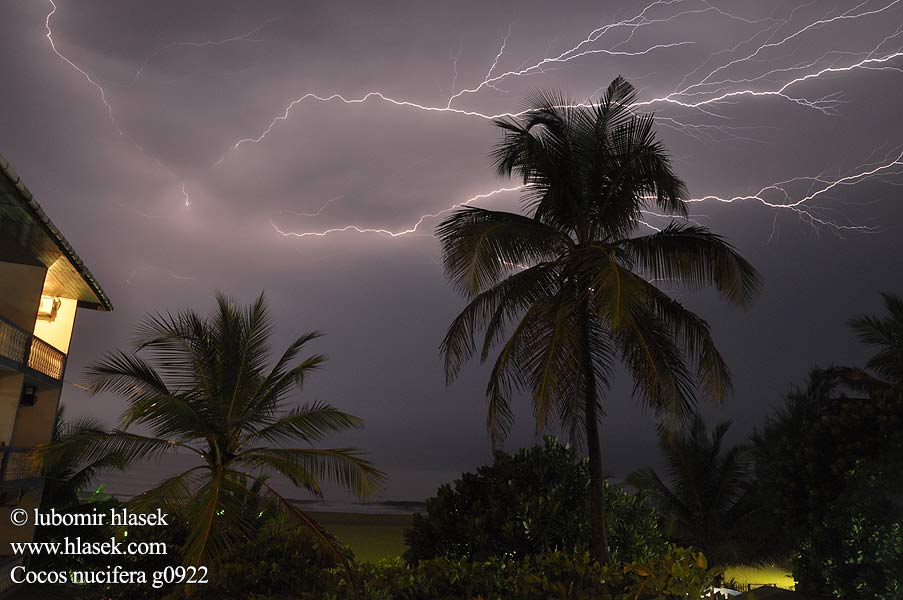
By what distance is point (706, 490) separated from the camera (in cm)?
2500

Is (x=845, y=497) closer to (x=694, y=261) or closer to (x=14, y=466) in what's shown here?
(x=694, y=261)

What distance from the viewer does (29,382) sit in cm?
1563

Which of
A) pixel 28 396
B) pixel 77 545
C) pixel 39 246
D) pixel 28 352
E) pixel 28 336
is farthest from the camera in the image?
pixel 28 396

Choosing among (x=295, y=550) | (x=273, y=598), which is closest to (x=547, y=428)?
(x=295, y=550)

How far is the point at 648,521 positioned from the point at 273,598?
725 centimetres

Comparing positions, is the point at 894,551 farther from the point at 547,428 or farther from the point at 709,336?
the point at 547,428

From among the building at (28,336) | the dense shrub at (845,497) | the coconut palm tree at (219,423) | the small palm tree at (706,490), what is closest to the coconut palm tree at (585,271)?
the coconut palm tree at (219,423)

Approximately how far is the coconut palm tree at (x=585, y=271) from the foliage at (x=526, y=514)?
66 centimetres

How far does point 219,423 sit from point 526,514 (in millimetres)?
5577

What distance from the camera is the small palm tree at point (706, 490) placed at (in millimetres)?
24609

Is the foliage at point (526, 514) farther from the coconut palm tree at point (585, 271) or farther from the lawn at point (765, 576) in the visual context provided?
the lawn at point (765, 576)

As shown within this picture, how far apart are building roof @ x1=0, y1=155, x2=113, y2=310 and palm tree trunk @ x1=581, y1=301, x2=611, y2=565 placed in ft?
33.7

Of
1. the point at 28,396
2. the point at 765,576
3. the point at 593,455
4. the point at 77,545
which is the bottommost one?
the point at 765,576

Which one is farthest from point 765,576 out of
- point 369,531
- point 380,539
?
point 369,531
